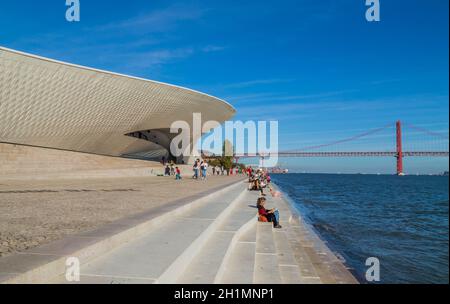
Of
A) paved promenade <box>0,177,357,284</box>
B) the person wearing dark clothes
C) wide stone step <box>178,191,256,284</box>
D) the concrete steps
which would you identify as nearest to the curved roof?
the person wearing dark clothes

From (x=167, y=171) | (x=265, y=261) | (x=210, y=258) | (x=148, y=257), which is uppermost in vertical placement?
(x=167, y=171)

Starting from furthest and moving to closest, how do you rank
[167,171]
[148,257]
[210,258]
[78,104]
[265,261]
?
[167,171], [78,104], [265,261], [210,258], [148,257]

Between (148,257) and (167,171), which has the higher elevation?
(167,171)

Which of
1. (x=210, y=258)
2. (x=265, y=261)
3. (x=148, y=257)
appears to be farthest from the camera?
(x=265, y=261)

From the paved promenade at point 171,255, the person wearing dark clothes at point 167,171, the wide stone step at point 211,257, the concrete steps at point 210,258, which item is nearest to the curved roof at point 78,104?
the person wearing dark clothes at point 167,171

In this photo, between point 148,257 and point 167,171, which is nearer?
point 148,257

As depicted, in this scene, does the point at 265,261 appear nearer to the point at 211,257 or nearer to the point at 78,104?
the point at 211,257

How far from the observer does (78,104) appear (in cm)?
2225

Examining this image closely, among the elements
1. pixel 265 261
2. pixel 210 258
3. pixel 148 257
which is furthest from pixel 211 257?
pixel 265 261

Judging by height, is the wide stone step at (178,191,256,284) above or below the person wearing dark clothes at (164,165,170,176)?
below

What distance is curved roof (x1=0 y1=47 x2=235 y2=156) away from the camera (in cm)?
1825

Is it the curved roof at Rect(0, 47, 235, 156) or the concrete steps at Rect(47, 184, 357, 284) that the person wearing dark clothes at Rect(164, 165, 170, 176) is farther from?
the concrete steps at Rect(47, 184, 357, 284)

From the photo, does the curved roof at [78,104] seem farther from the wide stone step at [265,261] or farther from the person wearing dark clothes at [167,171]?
the wide stone step at [265,261]
